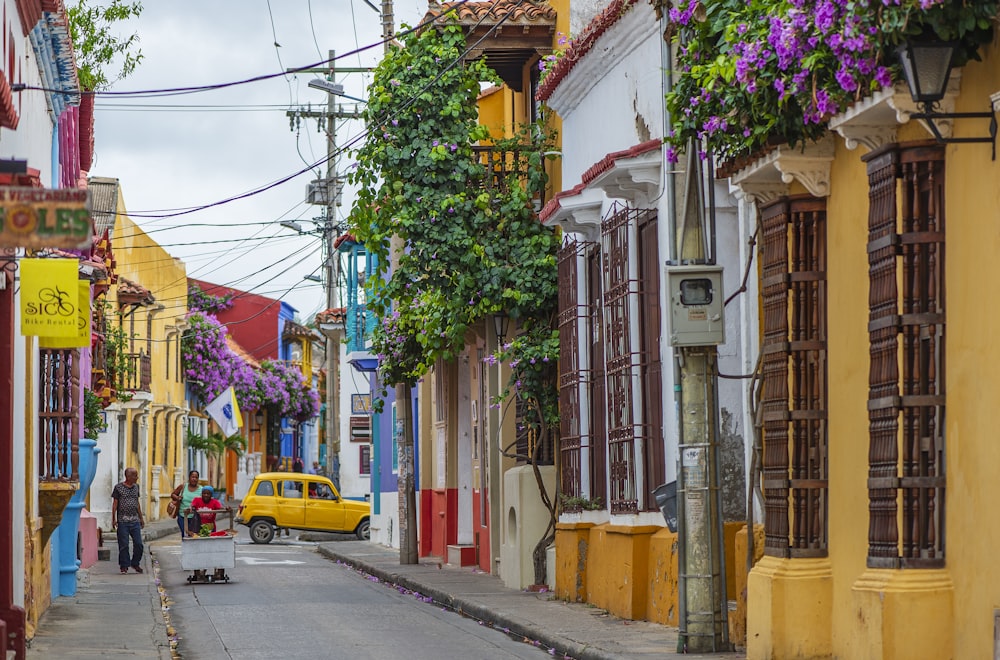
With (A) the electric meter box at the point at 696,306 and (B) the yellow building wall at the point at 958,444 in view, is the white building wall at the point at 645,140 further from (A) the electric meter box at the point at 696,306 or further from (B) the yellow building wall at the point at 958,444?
(B) the yellow building wall at the point at 958,444

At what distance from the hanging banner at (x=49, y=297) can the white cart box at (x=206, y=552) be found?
1169 cm

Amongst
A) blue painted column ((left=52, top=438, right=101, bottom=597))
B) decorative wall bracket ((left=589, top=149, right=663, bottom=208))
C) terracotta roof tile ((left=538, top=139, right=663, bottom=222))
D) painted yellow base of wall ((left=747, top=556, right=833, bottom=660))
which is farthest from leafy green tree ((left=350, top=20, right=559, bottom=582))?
painted yellow base of wall ((left=747, top=556, right=833, bottom=660))

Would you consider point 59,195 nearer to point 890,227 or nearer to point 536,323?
point 890,227

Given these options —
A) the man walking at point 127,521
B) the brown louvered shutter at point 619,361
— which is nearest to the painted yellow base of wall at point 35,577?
the brown louvered shutter at point 619,361

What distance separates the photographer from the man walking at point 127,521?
2680 cm

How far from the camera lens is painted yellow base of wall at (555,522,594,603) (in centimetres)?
1931

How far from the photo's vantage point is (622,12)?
1752cm

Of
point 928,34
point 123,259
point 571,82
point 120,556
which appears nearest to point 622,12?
point 571,82

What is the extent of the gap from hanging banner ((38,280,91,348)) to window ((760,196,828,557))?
5.62 metres

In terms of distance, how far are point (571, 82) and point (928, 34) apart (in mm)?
10676

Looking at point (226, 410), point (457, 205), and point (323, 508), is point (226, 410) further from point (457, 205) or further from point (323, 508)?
point (457, 205)

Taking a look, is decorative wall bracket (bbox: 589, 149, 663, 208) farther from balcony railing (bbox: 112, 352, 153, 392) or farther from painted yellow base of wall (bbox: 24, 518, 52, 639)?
balcony railing (bbox: 112, 352, 153, 392)

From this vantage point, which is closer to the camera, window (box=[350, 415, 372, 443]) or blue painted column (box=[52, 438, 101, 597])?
blue painted column (box=[52, 438, 101, 597])

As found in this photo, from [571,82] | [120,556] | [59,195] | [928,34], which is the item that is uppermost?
[571,82]
